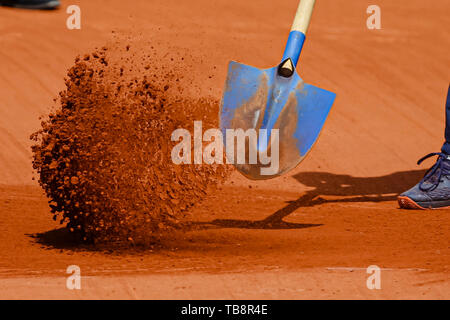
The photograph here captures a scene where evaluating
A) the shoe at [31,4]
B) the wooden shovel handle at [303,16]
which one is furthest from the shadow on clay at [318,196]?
the shoe at [31,4]

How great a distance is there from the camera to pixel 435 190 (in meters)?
5.04

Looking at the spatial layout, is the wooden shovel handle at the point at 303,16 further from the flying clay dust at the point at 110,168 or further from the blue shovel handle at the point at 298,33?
the flying clay dust at the point at 110,168

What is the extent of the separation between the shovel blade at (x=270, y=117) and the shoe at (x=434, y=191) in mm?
1095

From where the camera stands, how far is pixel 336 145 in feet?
22.7

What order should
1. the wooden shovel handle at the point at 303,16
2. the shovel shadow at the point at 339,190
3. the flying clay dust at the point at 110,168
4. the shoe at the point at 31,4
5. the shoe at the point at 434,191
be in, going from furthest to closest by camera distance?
1. the shoe at the point at 31,4
2. the shoe at the point at 434,191
3. the shovel shadow at the point at 339,190
4. the wooden shovel handle at the point at 303,16
5. the flying clay dust at the point at 110,168

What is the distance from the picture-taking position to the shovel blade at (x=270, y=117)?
4254 millimetres

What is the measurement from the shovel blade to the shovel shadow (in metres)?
0.63

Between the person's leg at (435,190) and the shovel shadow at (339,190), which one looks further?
the person's leg at (435,190)

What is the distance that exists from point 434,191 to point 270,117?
1.35 meters

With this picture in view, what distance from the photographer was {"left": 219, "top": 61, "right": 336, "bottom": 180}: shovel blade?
4254mm

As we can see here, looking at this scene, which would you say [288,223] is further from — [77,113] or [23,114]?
[23,114]

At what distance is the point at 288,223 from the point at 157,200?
35.9 inches

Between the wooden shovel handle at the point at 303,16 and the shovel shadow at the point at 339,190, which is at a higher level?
the wooden shovel handle at the point at 303,16

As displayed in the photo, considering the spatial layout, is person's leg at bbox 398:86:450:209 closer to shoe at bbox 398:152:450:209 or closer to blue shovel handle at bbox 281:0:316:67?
shoe at bbox 398:152:450:209
